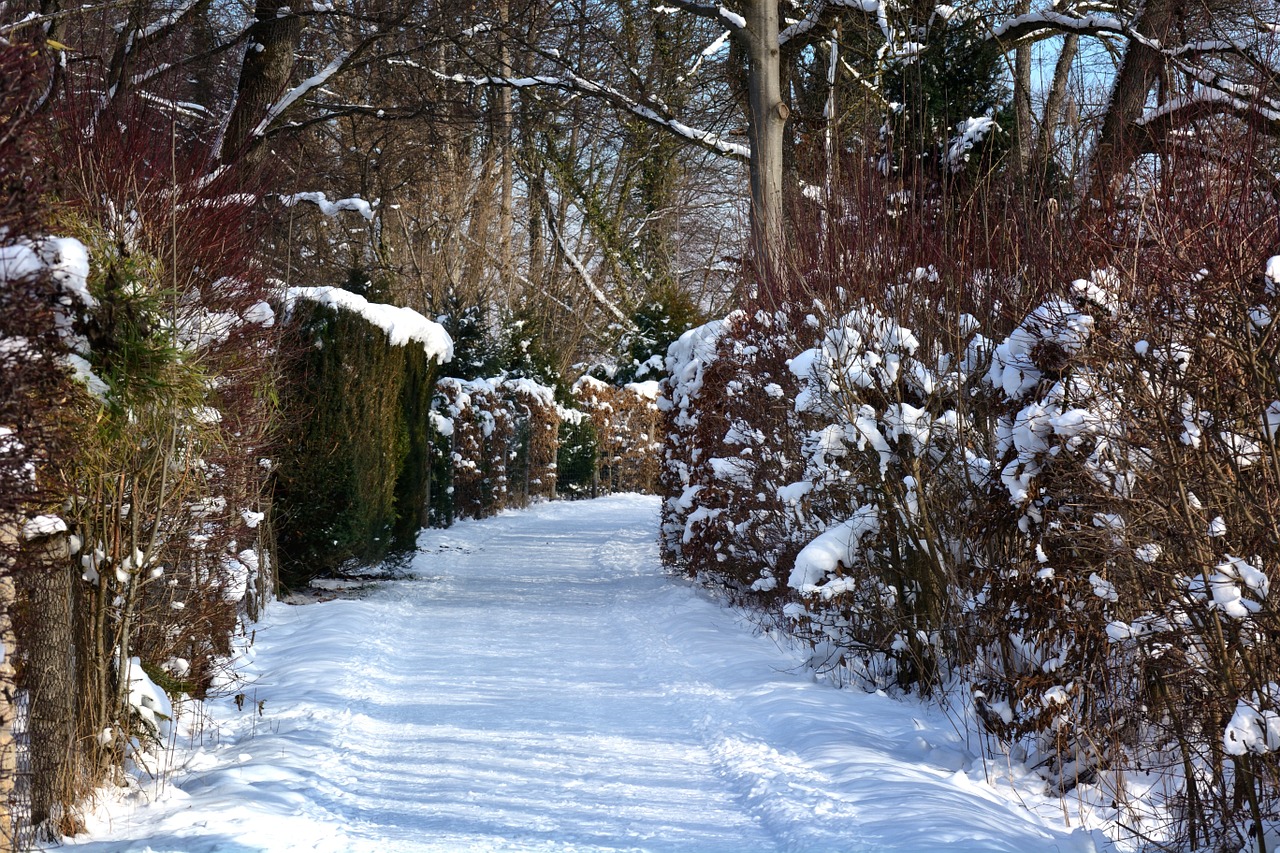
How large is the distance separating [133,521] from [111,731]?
2.96 feet

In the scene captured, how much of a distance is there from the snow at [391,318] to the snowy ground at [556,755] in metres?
2.82

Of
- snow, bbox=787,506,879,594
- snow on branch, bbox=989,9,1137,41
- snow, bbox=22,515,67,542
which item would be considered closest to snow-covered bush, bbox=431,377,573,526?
snow on branch, bbox=989,9,1137,41

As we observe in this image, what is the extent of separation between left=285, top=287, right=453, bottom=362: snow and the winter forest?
0.06 meters

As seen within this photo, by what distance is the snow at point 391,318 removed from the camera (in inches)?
390

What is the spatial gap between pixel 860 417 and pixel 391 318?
6142 millimetres

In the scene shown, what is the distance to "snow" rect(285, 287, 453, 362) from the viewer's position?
32.5 feet

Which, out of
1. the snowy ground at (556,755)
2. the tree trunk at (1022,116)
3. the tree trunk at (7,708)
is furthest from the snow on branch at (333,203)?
the tree trunk at (7,708)

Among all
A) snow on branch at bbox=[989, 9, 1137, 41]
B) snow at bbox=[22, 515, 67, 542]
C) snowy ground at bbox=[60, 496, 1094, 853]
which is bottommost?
snowy ground at bbox=[60, 496, 1094, 853]

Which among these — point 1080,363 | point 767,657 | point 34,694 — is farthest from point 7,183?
point 767,657

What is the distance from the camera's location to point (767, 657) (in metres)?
7.57

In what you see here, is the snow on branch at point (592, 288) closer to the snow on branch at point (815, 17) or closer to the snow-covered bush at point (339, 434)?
the snow on branch at point (815, 17)

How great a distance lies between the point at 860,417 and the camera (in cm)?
594

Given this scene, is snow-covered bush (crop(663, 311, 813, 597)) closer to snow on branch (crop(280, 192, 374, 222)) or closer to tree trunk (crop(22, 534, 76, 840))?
snow on branch (crop(280, 192, 374, 222))

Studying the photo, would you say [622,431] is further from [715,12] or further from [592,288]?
[715,12]
